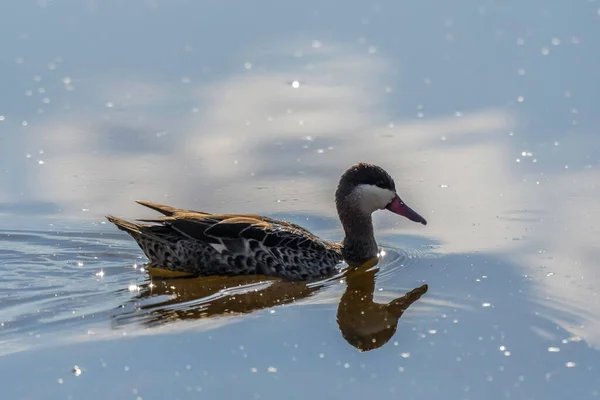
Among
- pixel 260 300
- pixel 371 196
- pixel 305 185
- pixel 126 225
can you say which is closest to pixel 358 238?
pixel 371 196

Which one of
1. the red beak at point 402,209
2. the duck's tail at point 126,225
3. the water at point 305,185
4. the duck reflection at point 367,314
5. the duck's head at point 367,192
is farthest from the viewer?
the duck's head at point 367,192

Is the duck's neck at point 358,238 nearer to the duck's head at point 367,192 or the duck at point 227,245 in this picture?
the duck's head at point 367,192

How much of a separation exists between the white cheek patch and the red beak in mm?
47

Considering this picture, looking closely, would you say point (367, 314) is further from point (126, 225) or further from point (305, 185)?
point (305, 185)

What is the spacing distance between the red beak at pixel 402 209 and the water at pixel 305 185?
0.24 m

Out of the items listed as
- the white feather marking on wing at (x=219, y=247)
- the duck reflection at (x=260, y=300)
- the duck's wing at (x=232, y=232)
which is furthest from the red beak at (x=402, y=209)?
the white feather marking on wing at (x=219, y=247)

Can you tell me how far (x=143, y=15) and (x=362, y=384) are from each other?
353 inches

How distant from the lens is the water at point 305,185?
8109 mm

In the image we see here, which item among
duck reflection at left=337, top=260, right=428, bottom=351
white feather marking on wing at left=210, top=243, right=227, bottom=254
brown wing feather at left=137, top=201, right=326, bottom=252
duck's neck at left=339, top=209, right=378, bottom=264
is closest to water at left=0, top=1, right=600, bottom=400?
duck reflection at left=337, top=260, right=428, bottom=351

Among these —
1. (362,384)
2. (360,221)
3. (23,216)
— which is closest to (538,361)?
(362,384)

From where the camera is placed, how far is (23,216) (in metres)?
11.1

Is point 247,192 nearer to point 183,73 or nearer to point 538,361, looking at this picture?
point 183,73

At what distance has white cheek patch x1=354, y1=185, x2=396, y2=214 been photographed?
10984 mm

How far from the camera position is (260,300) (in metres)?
9.67
